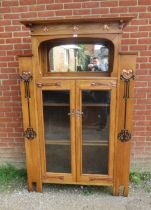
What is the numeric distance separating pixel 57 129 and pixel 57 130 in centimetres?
1

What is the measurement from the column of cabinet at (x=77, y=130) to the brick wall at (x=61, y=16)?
0.62 metres

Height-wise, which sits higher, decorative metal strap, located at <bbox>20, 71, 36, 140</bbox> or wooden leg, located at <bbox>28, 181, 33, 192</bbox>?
decorative metal strap, located at <bbox>20, 71, 36, 140</bbox>

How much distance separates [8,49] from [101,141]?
5.23ft

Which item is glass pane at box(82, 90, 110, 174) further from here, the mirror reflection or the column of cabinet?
the mirror reflection

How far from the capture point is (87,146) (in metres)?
2.66

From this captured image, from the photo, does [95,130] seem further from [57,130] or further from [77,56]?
[77,56]

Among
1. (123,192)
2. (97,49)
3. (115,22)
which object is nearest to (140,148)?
(123,192)

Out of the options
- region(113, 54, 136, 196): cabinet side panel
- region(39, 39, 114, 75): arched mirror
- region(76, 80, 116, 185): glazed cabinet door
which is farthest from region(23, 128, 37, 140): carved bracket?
region(113, 54, 136, 196): cabinet side panel

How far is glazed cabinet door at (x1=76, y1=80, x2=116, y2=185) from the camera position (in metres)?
2.44

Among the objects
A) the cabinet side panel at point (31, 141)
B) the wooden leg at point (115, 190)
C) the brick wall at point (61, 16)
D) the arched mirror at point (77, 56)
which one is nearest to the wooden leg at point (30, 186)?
the cabinet side panel at point (31, 141)

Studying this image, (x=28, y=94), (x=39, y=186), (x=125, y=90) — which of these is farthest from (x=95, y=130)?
(x=39, y=186)

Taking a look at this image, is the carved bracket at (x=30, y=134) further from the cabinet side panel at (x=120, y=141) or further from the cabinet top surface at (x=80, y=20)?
the cabinet top surface at (x=80, y=20)

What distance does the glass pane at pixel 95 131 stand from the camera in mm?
2498

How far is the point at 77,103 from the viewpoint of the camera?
250cm
